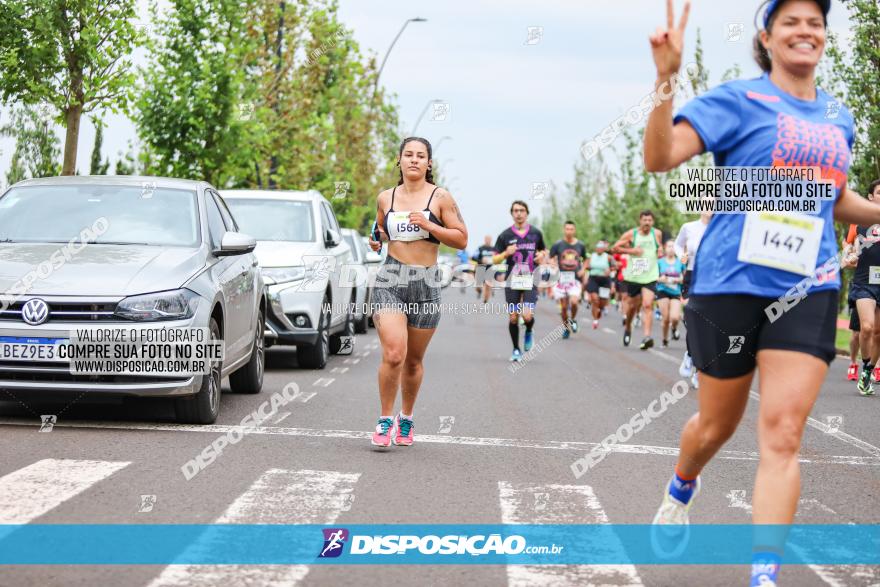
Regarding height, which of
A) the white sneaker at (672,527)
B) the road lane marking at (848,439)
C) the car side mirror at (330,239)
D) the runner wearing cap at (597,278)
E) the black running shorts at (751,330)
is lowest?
the runner wearing cap at (597,278)

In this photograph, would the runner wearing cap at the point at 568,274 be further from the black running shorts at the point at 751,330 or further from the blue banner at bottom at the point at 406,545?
the black running shorts at the point at 751,330

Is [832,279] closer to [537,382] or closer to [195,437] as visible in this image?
[195,437]

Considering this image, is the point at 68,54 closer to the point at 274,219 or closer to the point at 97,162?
the point at 274,219

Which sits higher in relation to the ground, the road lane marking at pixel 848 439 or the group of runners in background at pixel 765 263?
the group of runners in background at pixel 765 263

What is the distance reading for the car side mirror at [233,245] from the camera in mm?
9516

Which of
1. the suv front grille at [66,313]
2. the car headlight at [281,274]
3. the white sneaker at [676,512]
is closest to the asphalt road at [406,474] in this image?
the white sneaker at [676,512]

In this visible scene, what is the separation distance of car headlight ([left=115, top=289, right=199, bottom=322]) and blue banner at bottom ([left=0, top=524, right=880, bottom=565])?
116 inches

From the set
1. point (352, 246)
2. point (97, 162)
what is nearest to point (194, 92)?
point (352, 246)

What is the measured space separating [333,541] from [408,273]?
309 centimetres

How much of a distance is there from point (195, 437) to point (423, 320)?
1724mm

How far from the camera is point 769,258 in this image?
181 inches

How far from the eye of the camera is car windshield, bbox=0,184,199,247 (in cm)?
950

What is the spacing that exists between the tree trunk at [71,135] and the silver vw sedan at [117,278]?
22.4ft

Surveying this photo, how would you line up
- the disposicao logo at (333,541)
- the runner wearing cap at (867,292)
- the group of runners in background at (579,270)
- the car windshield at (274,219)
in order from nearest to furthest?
the disposicao logo at (333,541) < the runner wearing cap at (867,292) < the car windshield at (274,219) < the group of runners in background at (579,270)
